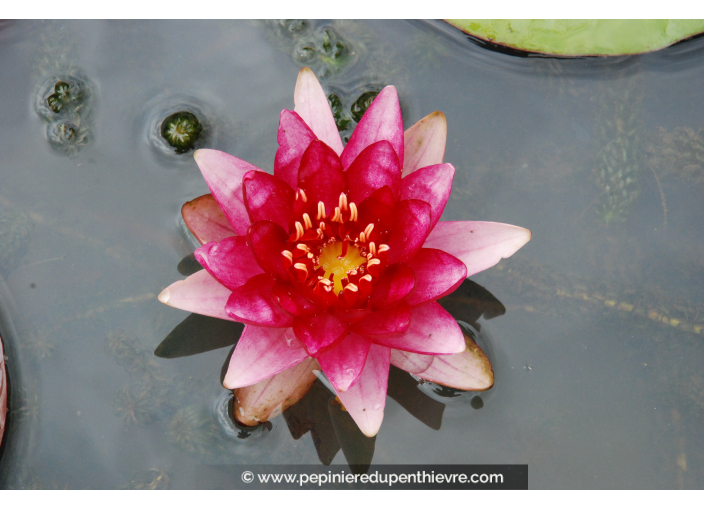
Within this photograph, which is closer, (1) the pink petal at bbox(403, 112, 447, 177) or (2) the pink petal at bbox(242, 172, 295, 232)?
(2) the pink petal at bbox(242, 172, 295, 232)

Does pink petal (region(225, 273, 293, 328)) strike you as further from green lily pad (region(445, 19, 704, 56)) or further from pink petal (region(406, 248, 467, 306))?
green lily pad (region(445, 19, 704, 56))

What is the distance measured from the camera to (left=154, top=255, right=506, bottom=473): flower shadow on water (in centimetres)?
210

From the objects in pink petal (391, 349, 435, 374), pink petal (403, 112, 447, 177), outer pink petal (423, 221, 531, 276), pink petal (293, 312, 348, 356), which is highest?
pink petal (403, 112, 447, 177)

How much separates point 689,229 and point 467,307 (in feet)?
3.50

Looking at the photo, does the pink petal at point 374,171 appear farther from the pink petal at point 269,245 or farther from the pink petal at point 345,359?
the pink petal at point 345,359

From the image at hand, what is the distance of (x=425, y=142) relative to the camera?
200 cm

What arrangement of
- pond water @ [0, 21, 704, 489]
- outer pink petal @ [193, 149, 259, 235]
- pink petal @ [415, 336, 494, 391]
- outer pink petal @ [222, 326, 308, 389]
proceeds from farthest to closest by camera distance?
pond water @ [0, 21, 704, 489] → pink petal @ [415, 336, 494, 391] → outer pink petal @ [193, 149, 259, 235] → outer pink petal @ [222, 326, 308, 389]

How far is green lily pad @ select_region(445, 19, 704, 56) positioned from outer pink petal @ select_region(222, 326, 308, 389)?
177cm

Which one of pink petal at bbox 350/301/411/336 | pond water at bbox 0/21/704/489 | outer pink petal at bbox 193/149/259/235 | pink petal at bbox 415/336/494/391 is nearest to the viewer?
pink petal at bbox 350/301/411/336

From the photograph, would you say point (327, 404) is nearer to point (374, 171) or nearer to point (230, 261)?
point (230, 261)

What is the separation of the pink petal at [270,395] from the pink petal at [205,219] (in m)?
0.59

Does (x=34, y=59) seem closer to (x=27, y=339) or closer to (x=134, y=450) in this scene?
(x=27, y=339)

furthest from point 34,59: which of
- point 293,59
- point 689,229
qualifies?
point 689,229

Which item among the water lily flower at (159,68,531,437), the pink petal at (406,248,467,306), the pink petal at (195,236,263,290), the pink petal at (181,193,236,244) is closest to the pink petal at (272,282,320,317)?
the water lily flower at (159,68,531,437)
